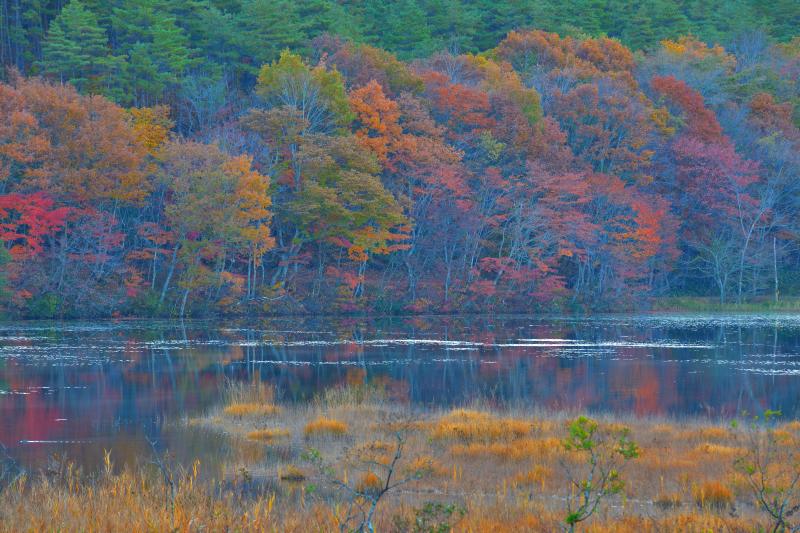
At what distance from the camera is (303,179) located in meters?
50.4

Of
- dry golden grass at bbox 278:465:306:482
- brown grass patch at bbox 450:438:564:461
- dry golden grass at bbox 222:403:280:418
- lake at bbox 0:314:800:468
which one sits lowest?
lake at bbox 0:314:800:468

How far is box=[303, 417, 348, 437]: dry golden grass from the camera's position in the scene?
17.4 m

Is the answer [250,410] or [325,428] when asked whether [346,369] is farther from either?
[325,428]

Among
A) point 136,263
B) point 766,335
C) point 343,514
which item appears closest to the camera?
point 343,514

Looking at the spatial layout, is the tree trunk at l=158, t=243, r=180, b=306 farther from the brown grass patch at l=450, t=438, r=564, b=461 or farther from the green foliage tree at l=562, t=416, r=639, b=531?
the brown grass patch at l=450, t=438, r=564, b=461

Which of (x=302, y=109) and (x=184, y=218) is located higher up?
(x=302, y=109)

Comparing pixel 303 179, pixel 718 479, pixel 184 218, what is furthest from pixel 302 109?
pixel 718 479

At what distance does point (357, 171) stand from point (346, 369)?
23.2 meters

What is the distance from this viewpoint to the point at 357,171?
5084cm

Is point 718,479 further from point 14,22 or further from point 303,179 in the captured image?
point 14,22

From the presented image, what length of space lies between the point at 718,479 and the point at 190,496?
715cm

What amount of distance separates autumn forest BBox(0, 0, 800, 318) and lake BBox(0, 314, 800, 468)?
4.35 meters

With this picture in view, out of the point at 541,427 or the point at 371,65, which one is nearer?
the point at 541,427

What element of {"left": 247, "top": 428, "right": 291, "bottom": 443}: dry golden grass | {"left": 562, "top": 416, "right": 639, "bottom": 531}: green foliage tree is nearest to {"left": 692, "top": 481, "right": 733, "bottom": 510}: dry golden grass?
{"left": 562, "top": 416, "right": 639, "bottom": 531}: green foliage tree
